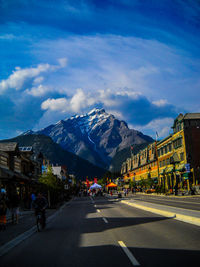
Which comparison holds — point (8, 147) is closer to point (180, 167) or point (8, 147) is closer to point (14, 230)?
point (14, 230)

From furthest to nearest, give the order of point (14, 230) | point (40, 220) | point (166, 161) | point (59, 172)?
point (59, 172) < point (166, 161) < point (40, 220) < point (14, 230)

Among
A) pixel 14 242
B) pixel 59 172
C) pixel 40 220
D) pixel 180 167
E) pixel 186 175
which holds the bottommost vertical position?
pixel 14 242

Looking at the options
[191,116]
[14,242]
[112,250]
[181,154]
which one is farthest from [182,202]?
[191,116]

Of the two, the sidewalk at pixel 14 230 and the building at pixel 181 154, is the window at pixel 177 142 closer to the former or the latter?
the building at pixel 181 154

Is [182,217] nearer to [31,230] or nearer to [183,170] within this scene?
[31,230]

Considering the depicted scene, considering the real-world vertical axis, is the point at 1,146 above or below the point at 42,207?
above

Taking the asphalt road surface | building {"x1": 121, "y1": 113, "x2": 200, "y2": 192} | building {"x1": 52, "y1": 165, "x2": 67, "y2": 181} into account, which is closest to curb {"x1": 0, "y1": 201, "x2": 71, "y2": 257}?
the asphalt road surface

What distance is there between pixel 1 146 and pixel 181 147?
4020 centimetres

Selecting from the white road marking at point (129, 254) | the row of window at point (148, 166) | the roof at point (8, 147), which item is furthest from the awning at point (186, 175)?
the white road marking at point (129, 254)

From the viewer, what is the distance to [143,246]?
830 cm

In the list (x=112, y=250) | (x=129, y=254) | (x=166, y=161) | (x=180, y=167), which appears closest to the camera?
(x=129, y=254)

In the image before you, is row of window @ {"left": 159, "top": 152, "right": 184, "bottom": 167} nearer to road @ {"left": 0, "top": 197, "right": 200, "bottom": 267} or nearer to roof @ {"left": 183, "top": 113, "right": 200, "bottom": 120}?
roof @ {"left": 183, "top": 113, "right": 200, "bottom": 120}

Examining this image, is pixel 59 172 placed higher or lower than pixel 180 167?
higher

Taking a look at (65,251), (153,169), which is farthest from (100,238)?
(153,169)
